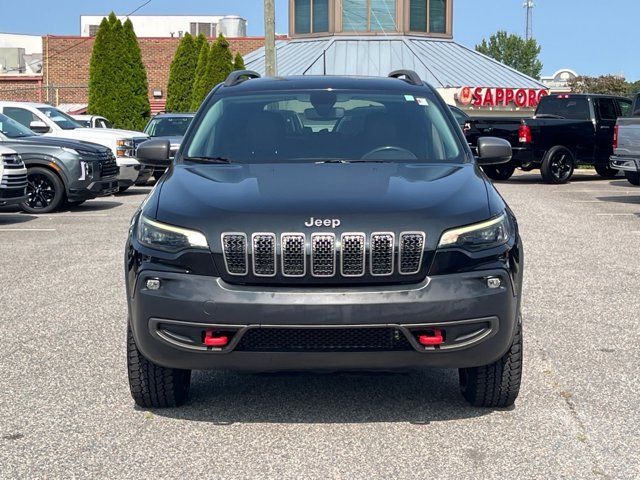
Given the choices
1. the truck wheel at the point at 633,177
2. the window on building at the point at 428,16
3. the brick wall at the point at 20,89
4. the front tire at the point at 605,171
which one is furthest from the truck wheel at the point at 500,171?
the brick wall at the point at 20,89

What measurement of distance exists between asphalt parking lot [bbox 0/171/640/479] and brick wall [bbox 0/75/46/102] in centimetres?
4416

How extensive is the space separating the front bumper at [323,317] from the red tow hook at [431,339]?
0.03 m

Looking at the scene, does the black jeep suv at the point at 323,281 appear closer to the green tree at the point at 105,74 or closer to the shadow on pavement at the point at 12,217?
the shadow on pavement at the point at 12,217

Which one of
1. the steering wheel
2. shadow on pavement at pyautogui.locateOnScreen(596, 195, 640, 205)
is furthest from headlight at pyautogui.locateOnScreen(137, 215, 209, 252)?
shadow on pavement at pyautogui.locateOnScreen(596, 195, 640, 205)

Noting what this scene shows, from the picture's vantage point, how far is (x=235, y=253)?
4.98 metres

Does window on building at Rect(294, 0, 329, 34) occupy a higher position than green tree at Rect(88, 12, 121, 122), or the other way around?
window on building at Rect(294, 0, 329, 34)

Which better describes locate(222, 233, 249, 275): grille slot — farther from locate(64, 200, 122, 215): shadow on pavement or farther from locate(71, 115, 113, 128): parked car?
locate(71, 115, 113, 128): parked car

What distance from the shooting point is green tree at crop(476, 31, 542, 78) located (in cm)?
12144

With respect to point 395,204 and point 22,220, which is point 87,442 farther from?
point 22,220

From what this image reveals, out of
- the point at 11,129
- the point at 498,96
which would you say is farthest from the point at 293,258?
the point at 498,96

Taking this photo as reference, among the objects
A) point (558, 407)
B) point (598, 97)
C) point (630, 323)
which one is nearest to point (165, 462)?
point (558, 407)

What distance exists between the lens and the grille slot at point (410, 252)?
497 centimetres

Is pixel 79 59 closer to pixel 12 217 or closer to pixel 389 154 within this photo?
pixel 12 217

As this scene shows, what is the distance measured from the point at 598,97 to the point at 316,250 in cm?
2136
